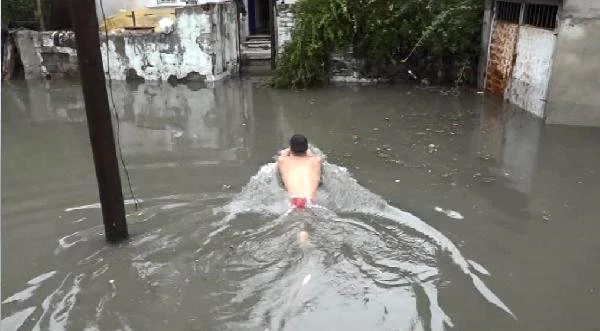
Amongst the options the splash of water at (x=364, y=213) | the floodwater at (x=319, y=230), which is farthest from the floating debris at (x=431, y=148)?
the splash of water at (x=364, y=213)

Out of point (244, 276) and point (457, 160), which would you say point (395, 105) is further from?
point (244, 276)

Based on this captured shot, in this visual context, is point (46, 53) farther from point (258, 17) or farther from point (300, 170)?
point (300, 170)

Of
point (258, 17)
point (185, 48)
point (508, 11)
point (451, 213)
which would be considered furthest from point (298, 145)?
point (258, 17)

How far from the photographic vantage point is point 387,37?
43.6 ft

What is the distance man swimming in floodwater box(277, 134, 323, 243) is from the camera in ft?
19.8

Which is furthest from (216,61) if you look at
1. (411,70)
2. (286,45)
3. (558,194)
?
(558,194)

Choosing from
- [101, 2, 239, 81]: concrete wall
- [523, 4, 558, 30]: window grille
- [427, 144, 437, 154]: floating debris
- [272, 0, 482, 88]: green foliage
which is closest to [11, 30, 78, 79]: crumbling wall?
[101, 2, 239, 81]: concrete wall

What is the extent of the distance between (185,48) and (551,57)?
28.7 feet

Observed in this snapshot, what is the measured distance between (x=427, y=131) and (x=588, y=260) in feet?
15.7

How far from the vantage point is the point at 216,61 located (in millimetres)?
14539

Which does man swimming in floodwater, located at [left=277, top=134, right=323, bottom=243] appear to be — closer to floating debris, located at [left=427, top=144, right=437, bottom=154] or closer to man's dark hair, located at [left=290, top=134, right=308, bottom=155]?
man's dark hair, located at [left=290, top=134, right=308, bottom=155]

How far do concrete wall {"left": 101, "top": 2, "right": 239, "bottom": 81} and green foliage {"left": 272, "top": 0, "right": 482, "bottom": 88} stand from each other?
1.90m

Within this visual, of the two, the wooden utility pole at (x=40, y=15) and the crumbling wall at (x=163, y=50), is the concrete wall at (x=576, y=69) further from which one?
the wooden utility pole at (x=40, y=15)

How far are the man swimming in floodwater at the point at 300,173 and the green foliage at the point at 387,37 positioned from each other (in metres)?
7.08
